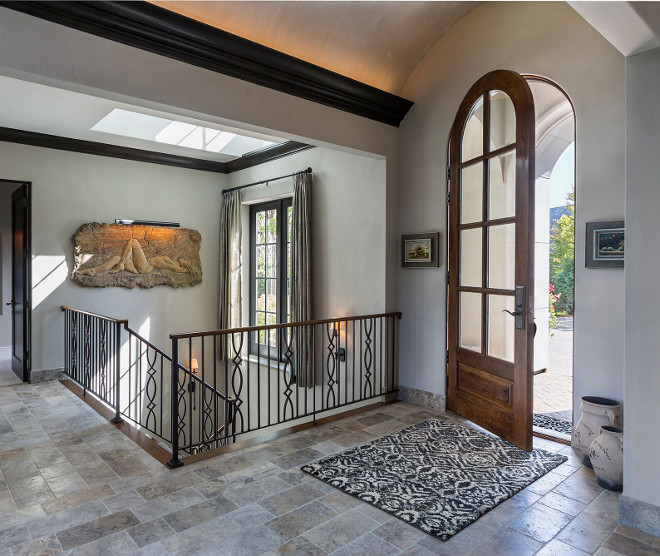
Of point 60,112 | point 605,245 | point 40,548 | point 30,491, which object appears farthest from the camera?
point 60,112

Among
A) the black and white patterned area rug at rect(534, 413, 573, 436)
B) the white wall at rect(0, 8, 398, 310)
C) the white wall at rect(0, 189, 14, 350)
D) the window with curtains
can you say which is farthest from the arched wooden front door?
the white wall at rect(0, 189, 14, 350)

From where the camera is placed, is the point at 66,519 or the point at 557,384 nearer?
the point at 66,519

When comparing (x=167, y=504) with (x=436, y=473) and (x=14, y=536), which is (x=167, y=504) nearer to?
(x=14, y=536)

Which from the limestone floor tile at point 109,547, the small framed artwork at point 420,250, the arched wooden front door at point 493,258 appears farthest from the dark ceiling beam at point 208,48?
the limestone floor tile at point 109,547

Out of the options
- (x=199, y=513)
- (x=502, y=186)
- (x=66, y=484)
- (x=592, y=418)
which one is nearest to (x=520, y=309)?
(x=592, y=418)

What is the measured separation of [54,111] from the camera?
14.7 feet

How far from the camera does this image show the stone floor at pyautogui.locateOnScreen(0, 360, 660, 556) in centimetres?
219

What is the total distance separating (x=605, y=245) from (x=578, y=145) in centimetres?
75

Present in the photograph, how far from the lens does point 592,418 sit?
3033 mm

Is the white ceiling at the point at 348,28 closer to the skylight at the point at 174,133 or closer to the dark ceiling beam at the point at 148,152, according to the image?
the dark ceiling beam at the point at 148,152

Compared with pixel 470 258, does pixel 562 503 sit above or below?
below

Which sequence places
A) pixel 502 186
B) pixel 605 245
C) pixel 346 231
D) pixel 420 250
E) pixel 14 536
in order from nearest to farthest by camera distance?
pixel 14 536
pixel 605 245
pixel 502 186
pixel 420 250
pixel 346 231

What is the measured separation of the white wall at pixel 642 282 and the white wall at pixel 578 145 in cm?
79

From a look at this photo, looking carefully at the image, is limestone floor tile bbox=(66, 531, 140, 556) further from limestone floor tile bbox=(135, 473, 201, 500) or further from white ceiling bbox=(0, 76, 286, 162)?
white ceiling bbox=(0, 76, 286, 162)
